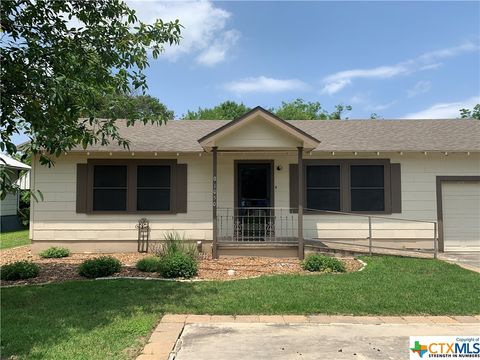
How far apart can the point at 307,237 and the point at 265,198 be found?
5.38 feet

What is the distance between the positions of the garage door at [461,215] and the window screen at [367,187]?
188 centimetres

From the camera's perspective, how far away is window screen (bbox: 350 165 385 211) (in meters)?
11.6

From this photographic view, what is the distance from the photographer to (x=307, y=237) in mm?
11625

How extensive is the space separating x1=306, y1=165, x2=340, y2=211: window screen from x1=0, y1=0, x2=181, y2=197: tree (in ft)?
22.0

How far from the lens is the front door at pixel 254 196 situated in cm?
1149

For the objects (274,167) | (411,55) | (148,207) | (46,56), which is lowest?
(148,207)

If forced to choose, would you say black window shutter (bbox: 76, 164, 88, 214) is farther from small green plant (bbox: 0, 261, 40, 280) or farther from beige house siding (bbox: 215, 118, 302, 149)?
beige house siding (bbox: 215, 118, 302, 149)

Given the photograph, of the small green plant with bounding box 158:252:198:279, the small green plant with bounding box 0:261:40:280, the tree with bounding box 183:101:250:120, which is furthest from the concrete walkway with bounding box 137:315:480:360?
the tree with bounding box 183:101:250:120

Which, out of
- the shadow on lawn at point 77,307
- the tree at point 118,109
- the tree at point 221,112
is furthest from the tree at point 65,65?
the tree at point 221,112

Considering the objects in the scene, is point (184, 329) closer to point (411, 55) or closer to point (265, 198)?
point (265, 198)

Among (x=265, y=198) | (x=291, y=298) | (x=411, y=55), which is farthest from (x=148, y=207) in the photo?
(x=411, y=55)

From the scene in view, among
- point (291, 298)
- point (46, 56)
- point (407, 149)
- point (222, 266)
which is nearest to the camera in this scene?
point (46, 56)

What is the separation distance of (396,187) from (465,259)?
2.55 meters

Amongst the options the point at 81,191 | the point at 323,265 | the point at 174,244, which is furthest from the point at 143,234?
the point at 323,265
